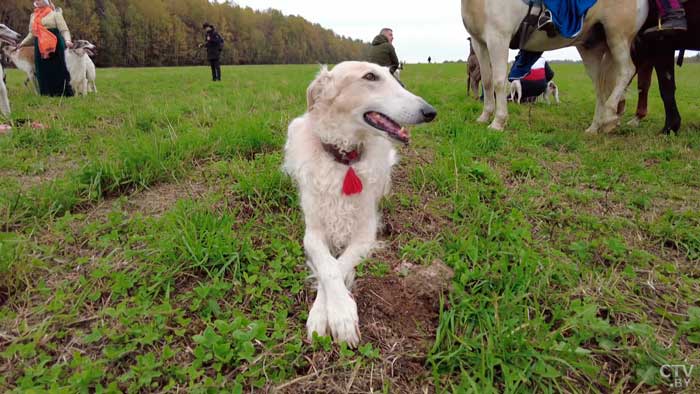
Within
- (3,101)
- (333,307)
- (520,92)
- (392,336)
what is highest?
(520,92)

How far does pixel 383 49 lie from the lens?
997 centimetres

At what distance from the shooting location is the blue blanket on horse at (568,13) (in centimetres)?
433

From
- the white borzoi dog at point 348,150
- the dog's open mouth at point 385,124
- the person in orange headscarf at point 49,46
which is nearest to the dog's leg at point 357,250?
the white borzoi dog at point 348,150

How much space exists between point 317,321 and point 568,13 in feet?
16.3

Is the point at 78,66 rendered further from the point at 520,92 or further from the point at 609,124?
the point at 520,92

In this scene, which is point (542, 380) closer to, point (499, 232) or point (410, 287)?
point (410, 287)

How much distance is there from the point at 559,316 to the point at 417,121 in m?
1.43

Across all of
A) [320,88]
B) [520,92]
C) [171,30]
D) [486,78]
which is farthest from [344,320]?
[171,30]

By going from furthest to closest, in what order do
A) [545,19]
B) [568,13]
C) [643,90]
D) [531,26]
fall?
[643,90] → [531,26] → [545,19] → [568,13]

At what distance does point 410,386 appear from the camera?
135 centimetres

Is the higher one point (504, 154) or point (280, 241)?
point (504, 154)

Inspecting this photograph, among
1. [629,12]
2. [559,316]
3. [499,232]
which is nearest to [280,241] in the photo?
[499,232]

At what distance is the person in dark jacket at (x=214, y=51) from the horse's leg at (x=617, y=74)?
13.3 metres

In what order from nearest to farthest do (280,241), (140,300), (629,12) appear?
(140,300)
(280,241)
(629,12)
